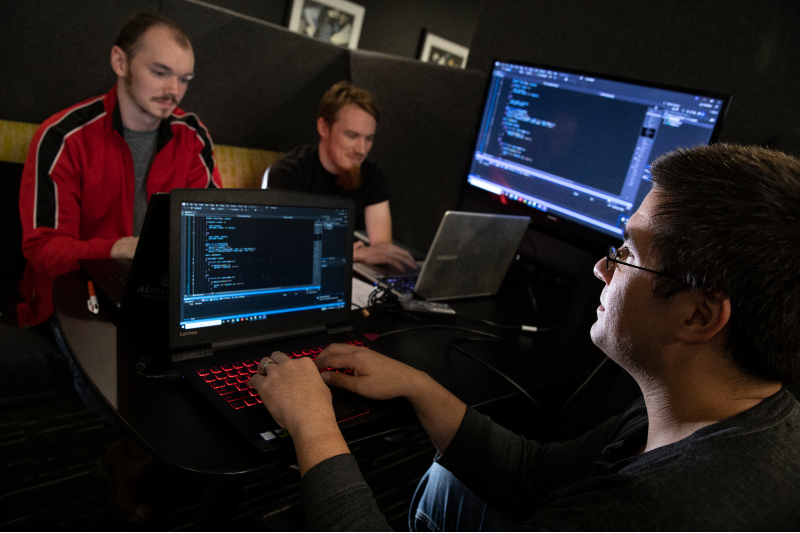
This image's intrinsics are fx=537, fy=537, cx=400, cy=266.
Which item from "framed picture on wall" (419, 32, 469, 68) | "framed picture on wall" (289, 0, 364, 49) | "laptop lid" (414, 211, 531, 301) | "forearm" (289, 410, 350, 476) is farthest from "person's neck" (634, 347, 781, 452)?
"framed picture on wall" (419, 32, 469, 68)

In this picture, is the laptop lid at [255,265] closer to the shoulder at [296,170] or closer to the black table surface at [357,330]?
the black table surface at [357,330]

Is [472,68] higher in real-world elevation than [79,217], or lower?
higher

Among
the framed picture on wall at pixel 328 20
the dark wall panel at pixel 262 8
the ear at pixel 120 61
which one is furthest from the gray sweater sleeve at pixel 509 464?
the dark wall panel at pixel 262 8

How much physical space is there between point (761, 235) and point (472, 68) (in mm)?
1821

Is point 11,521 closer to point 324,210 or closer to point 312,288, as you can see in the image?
point 312,288

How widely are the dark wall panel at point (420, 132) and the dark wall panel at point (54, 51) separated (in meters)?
0.98

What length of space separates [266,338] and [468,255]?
651 millimetres

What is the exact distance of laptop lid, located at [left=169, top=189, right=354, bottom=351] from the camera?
0.86m

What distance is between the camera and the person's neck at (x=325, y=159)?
6.65ft

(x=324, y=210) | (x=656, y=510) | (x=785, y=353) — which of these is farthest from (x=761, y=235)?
(x=324, y=210)

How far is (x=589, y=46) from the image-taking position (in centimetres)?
183

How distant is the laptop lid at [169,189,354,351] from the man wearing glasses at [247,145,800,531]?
14 cm

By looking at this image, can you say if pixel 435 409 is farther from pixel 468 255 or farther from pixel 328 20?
pixel 328 20

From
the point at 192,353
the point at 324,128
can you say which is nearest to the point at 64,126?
the point at 324,128
